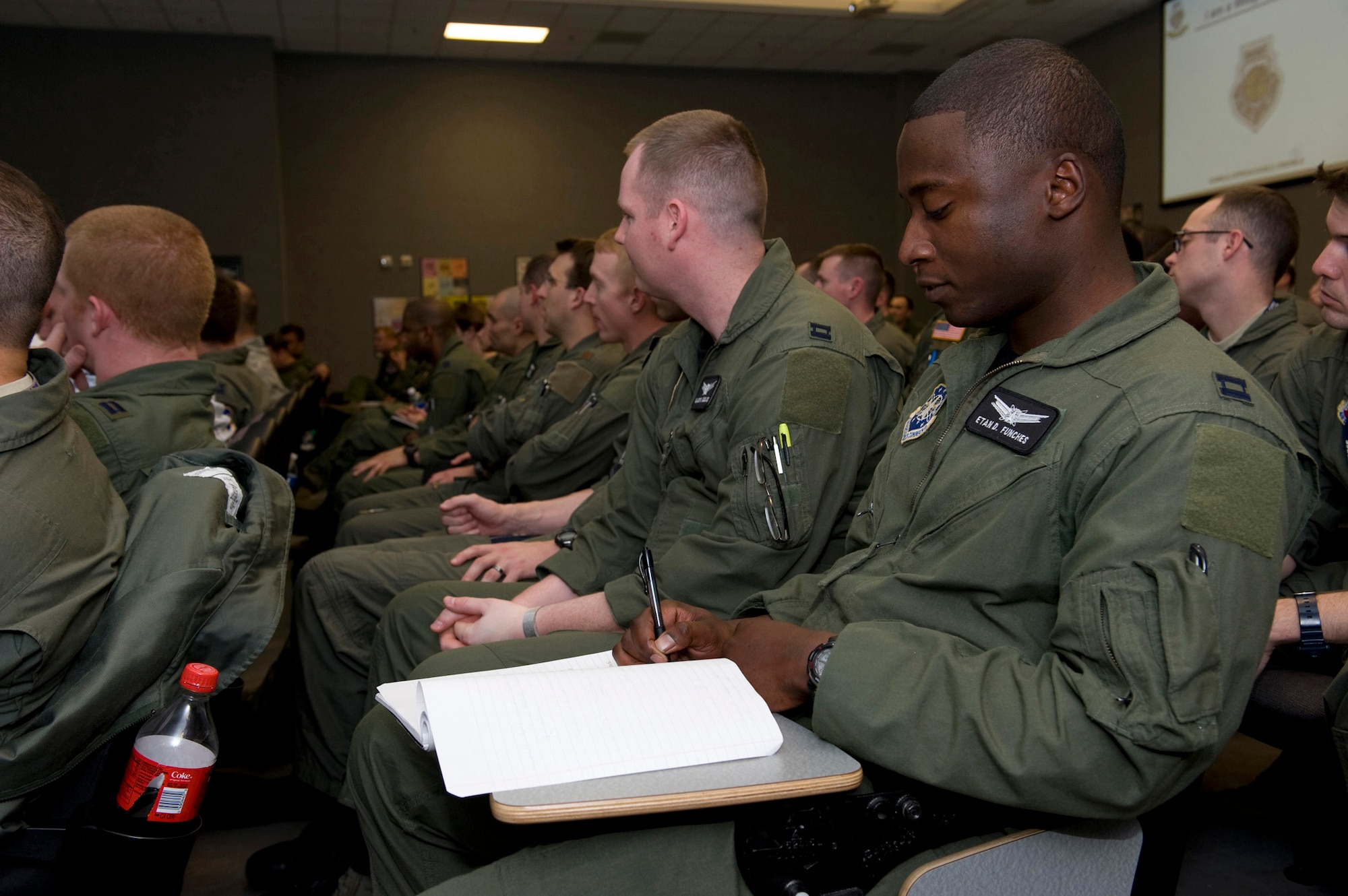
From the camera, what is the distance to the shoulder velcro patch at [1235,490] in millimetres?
965

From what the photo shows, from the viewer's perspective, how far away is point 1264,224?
2711 millimetres

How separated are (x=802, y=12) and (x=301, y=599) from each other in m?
7.80

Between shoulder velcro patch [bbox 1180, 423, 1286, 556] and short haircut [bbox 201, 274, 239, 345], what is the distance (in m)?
3.40

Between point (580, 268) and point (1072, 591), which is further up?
point (580, 268)

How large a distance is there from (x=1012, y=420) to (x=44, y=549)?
117 centimetres

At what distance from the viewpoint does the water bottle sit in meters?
1.25

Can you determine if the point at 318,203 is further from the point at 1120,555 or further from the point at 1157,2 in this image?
the point at 1120,555

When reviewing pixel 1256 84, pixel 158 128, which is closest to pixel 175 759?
pixel 1256 84

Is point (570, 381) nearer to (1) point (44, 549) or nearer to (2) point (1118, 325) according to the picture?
(1) point (44, 549)

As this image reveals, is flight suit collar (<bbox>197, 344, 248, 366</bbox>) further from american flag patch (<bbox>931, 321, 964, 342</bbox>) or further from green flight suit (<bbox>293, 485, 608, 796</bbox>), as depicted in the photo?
american flag patch (<bbox>931, 321, 964, 342</bbox>)

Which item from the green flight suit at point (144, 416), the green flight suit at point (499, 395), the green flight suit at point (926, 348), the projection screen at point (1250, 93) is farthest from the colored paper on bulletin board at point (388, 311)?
the green flight suit at point (144, 416)

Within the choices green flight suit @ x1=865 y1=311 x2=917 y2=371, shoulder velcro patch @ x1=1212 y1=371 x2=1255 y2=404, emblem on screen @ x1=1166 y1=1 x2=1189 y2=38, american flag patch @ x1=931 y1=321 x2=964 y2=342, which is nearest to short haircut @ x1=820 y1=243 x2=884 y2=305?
green flight suit @ x1=865 y1=311 x2=917 y2=371

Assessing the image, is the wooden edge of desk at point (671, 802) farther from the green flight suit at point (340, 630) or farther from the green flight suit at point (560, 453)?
the green flight suit at point (560, 453)

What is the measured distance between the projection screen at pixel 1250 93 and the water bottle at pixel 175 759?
713 cm
